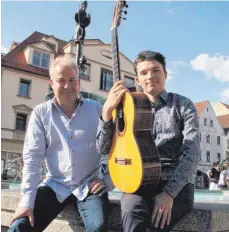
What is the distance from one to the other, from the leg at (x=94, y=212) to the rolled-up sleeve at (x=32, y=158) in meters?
0.35

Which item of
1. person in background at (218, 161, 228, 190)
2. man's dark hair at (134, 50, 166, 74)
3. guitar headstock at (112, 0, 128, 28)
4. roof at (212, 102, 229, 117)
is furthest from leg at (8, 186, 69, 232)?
roof at (212, 102, 229, 117)

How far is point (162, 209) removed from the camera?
185 cm

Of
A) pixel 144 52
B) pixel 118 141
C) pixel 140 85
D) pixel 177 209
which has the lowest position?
pixel 177 209

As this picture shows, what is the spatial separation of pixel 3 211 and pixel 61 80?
1518 millimetres

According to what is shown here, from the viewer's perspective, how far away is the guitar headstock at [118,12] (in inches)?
117

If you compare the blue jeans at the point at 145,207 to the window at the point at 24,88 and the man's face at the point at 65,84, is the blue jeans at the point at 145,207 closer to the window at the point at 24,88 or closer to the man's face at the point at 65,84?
the man's face at the point at 65,84

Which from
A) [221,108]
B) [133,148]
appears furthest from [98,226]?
[221,108]

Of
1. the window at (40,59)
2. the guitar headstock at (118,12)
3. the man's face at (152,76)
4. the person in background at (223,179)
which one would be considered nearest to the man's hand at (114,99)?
the man's face at (152,76)

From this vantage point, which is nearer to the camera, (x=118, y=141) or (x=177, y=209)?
(x=177, y=209)

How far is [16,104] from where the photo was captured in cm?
2369

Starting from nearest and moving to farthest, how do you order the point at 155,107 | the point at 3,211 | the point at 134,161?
1. the point at 134,161
2. the point at 155,107
3. the point at 3,211

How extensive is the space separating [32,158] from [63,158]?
0.23m

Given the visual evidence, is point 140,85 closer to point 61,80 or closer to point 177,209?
point 61,80

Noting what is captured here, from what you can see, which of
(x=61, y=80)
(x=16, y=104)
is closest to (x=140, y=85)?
(x=61, y=80)
